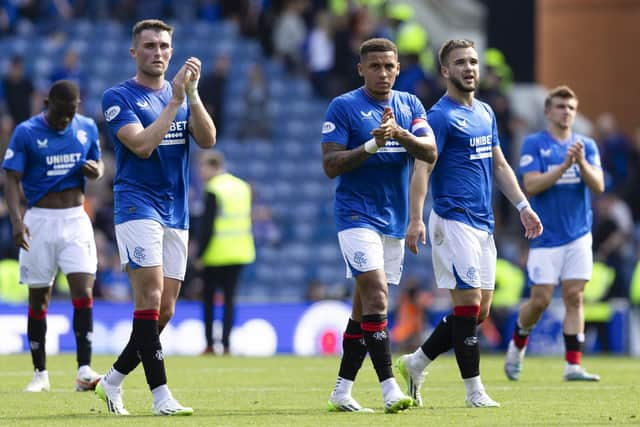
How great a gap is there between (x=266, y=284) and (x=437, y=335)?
12.4m

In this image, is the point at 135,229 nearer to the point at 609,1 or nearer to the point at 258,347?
the point at 258,347

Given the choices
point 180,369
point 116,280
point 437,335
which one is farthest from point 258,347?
point 437,335

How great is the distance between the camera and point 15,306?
18.8 m

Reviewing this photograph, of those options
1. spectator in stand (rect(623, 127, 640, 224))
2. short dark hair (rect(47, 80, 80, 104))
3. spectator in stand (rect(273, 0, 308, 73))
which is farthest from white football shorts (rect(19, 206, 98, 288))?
spectator in stand (rect(273, 0, 308, 73))

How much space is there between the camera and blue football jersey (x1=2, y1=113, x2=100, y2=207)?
12.3 metres

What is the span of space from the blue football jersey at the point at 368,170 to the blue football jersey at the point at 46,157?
9.97ft

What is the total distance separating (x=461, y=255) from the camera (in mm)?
10336

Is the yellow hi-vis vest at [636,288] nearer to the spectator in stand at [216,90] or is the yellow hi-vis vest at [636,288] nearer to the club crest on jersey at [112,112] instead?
the spectator in stand at [216,90]

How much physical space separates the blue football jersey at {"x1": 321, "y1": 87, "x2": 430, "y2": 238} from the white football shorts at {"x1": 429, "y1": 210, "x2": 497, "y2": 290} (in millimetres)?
419

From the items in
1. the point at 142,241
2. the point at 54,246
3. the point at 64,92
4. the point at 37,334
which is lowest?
the point at 37,334

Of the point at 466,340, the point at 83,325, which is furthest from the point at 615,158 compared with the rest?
the point at 466,340

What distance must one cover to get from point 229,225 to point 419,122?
835cm

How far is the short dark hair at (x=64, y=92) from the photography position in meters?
12.2

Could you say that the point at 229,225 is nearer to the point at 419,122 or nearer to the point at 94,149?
the point at 94,149
